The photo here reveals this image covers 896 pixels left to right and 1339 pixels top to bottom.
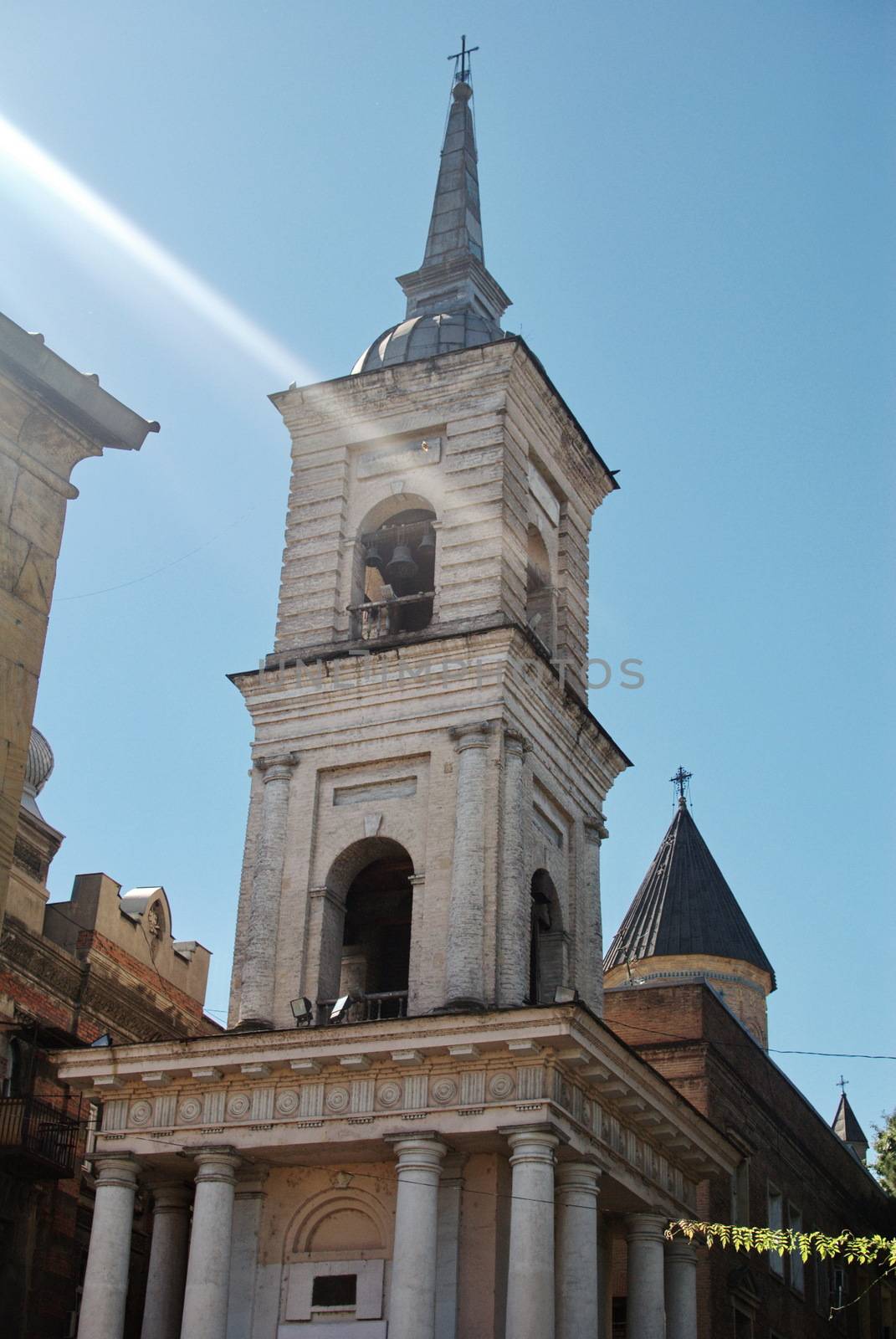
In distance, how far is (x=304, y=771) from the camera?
27516 millimetres

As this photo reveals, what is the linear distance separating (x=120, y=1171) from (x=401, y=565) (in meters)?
10.8

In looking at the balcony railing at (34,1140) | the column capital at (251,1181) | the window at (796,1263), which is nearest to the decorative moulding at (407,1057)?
the column capital at (251,1181)

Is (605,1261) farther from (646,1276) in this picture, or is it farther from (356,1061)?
(356,1061)

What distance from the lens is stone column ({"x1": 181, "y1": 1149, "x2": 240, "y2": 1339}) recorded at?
2264 cm

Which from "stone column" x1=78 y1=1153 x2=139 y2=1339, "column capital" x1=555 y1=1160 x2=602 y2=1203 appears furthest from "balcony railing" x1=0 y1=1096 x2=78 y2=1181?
"column capital" x1=555 y1=1160 x2=602 y2=1203

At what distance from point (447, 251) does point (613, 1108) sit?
1838 cm

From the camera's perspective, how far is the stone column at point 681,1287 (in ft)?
85.8

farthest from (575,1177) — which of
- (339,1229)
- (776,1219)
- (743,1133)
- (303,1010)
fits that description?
(776,1219)

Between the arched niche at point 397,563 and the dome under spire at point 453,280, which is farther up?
the dome under spire at point 453,280

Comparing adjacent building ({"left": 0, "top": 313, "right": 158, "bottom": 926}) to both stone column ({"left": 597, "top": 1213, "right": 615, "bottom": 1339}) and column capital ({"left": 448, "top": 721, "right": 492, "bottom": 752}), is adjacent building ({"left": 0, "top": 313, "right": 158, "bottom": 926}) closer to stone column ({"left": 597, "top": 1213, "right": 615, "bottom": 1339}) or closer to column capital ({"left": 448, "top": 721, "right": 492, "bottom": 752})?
column capital ({"left": 448, "top": 721, "right": 492, "bottom": 752})

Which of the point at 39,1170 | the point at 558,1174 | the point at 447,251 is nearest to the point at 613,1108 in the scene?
the point at 558,1174

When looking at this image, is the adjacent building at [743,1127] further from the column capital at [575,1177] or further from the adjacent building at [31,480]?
the adjacent building at [31,480]

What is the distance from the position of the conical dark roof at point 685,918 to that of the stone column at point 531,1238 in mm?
24033

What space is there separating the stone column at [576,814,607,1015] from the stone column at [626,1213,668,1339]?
11.5 ft
